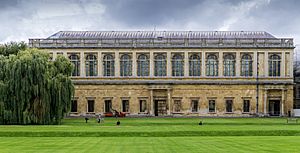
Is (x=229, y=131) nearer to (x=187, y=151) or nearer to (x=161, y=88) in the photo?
(x=187, y=151)

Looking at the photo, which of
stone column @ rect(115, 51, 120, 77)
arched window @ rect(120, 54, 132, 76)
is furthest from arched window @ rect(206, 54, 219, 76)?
stone column @ rect(115, 51, 120, 77)

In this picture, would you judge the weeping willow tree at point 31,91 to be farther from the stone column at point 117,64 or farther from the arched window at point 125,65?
the arched window at point 125,65

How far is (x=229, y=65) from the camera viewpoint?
314 feet

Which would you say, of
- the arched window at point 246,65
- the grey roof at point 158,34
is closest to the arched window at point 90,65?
the grey roof at point 158,34

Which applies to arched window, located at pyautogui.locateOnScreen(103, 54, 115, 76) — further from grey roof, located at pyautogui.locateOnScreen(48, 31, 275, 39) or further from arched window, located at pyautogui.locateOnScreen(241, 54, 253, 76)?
arched window, located at pyautogui.locateOnScreen(241, 54, 253, 76)

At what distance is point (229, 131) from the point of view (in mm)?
45000

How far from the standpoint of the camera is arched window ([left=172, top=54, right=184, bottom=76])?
96.2m

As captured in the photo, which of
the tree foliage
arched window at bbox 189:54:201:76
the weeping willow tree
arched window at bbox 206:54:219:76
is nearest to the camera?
the weeping willow tree

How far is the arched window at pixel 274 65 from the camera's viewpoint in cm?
9562

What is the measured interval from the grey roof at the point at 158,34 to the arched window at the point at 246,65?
6.00 m

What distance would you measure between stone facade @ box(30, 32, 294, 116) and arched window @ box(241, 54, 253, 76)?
0.23m

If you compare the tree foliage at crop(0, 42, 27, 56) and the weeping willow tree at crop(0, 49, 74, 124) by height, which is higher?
the tree foliage at crop(0, 42, 27, 56)

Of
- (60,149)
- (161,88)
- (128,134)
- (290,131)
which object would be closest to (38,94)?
(128,134)

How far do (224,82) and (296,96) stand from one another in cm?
1754
